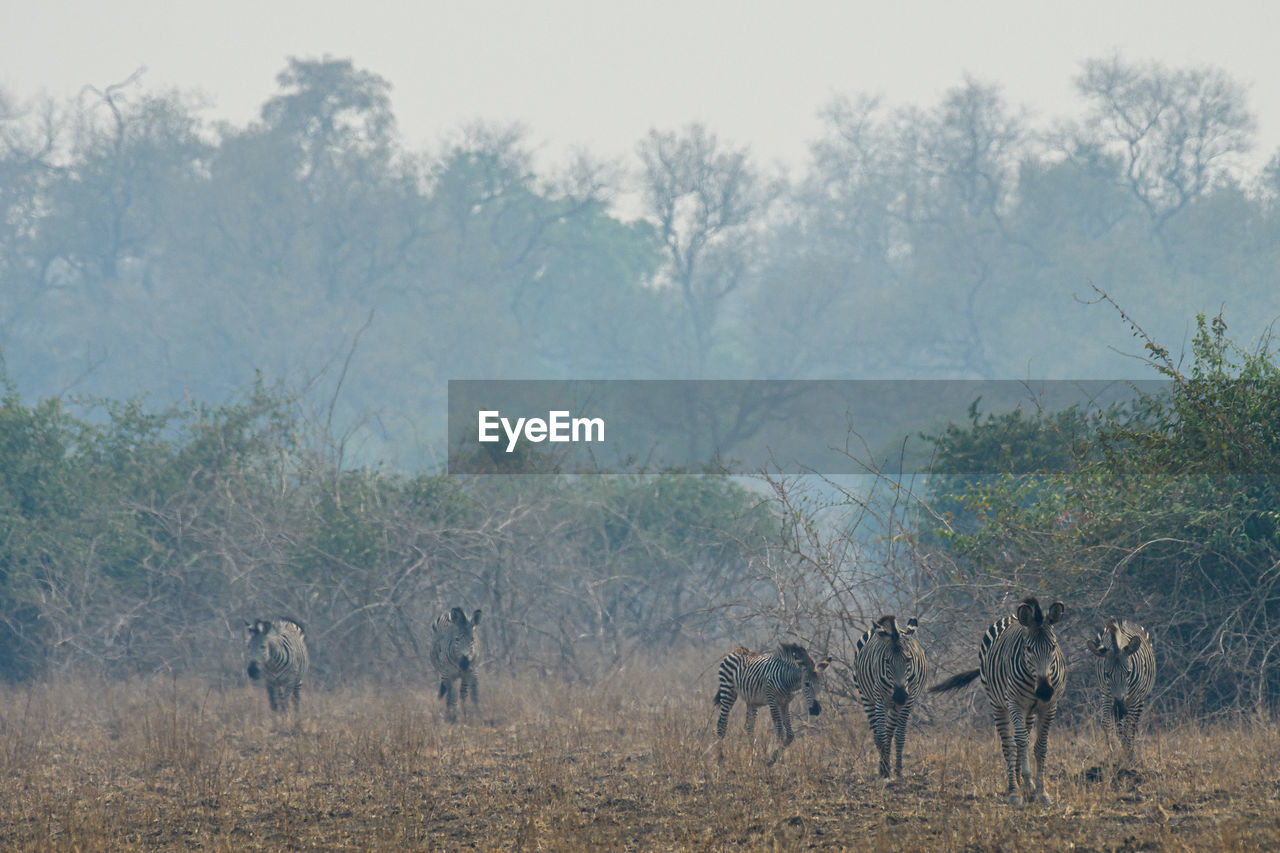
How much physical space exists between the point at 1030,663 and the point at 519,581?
1243 cm

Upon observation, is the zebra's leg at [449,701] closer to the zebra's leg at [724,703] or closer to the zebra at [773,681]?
the zebra at [773,681]

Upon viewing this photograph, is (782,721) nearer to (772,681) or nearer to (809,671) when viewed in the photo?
(772,681)

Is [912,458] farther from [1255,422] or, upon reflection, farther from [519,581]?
[1255,422]

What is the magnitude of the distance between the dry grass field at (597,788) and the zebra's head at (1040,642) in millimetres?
816

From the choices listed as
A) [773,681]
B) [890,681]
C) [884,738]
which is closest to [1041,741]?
[890,681]

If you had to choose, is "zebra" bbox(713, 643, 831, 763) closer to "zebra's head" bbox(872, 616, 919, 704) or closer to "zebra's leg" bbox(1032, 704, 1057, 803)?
"zebra's head" bbox(872, 616, 919, 704)

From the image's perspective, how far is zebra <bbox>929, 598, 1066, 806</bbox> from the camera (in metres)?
8.75

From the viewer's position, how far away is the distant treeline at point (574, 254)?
2291 inches

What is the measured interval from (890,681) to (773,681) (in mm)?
1592

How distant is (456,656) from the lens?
1556cm

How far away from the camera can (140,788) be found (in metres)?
11.2

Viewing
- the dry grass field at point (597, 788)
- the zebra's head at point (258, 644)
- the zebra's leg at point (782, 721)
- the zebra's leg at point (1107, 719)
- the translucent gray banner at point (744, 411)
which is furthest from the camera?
the translucent gray banner at point (744, 411)

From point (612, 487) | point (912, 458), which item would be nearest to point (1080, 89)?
point (912, 458)

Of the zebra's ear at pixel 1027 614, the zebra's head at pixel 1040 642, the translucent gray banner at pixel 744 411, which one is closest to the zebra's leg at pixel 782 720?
the zebra's head at pixel 1040 642
